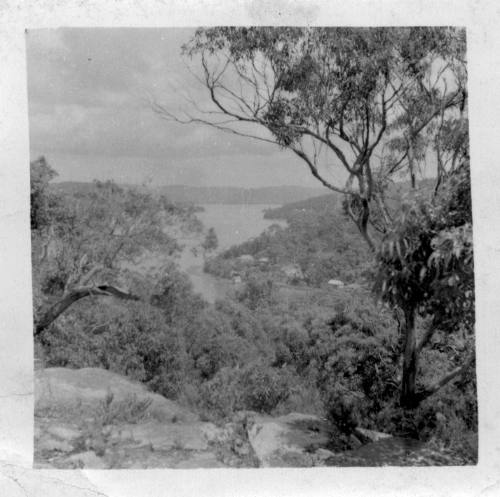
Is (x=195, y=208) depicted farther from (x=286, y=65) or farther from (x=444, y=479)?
(x=444, y=479)

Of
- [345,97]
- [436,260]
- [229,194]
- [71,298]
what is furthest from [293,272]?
[71,298]

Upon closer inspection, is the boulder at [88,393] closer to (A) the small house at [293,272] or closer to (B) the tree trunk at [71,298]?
(B) the tree trunk at [71,298]

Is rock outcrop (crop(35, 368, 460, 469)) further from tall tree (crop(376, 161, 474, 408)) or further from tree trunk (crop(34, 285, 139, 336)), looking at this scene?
tall tree (crop(376, 161, 474, 408))

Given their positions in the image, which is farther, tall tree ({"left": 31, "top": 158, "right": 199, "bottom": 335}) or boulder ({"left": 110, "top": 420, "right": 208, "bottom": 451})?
tall tree ({"left": 31, "top": 158, "right": 199, "bottom": 335})

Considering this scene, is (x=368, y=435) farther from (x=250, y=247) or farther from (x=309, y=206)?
(x=309, y=206)

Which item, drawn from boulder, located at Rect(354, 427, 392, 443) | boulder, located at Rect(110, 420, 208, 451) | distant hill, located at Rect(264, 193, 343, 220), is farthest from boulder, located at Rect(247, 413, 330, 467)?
distant hill, located at Rect(264, 193, 343, 220)

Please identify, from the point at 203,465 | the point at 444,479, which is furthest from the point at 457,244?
the point at 203,465
